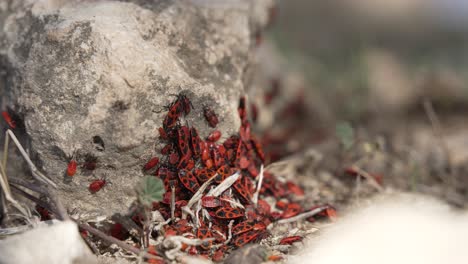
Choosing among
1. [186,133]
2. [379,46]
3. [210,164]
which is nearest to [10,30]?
[186,133]

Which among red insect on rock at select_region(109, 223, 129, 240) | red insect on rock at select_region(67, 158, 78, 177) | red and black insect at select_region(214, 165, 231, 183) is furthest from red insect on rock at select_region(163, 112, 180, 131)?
red insect on rock at select_region(109, 223, 129, 240)

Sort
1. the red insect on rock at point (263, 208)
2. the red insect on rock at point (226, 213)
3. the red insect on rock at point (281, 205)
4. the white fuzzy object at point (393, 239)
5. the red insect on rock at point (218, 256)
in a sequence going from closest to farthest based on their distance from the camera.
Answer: the white fuzzy object at point (393, 239)
the red insect on rock at point (218, 256)
the red insect on rock at point (226, 213)
the red insect on rock at point (263, 208)
the red insect on rock at point (281, 205)

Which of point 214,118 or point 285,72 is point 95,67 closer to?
point 214,118

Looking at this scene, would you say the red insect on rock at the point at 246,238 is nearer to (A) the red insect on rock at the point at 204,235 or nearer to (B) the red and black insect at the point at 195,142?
(A) the red insect on rock at the point at 204,235

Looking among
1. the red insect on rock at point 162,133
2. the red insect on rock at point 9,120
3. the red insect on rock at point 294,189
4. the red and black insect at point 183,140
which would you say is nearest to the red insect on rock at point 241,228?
the red and black insect at point 183,140

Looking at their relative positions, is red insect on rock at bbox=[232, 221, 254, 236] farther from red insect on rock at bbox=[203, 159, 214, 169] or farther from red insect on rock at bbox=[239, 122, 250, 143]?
red insect on rock at bbox=[239, 122, 250, 143]

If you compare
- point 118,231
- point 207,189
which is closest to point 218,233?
point 207,189
